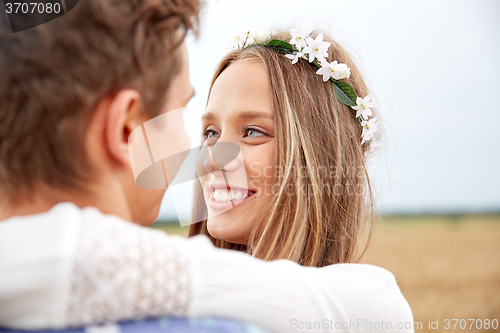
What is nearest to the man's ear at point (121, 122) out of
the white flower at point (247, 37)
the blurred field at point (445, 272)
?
the white flower at point (247, 37)

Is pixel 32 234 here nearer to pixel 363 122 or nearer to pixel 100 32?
pixel 100 32

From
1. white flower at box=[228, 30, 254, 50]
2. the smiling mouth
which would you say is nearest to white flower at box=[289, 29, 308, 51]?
white flower at box=[228, 30, 254, 50]

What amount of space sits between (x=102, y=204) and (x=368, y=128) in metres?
1.77

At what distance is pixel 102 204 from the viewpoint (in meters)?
0.87

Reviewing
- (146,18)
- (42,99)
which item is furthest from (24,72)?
(146,18)

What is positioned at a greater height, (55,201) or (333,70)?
(333,70)

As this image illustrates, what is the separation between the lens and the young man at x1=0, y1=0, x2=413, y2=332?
0.69 m

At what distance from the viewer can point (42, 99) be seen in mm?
814

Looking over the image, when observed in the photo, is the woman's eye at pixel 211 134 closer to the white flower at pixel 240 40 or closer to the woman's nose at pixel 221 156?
the woman's nose at pixel 221 156

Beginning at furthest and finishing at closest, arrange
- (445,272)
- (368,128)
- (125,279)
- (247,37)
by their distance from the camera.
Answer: (445,272), (247,37), (368,128), (125,279)

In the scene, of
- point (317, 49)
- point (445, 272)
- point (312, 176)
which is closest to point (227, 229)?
point (312, 176)

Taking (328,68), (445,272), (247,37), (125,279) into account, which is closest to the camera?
(125,279)

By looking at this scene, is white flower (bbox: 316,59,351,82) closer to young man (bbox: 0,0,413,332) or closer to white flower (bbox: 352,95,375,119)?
white flower (bbox: 352,95,375,119)

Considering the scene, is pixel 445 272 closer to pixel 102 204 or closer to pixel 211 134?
pixel 211 134
